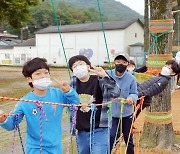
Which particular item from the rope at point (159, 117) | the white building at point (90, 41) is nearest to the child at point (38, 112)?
the rope at point (159, 117)

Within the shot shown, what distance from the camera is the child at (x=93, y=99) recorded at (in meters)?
3.04

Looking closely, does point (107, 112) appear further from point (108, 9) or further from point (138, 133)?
point (108, 9)

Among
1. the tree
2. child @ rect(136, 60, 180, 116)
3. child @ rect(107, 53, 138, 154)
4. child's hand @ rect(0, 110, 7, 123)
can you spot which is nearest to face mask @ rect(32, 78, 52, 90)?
child's hand @ rect(0, 110, 7, 123)

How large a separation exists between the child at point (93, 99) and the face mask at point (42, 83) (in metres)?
0.61

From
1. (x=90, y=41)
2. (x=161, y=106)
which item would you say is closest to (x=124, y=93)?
(x=161, y=106)

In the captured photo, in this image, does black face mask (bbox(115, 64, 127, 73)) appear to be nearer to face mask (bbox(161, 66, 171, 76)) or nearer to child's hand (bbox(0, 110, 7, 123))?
face mask (bbox(161, 66, 171, 76))

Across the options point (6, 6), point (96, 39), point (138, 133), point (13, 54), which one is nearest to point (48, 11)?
point (13, 54)

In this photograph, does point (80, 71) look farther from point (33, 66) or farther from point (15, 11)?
point (15, 11)

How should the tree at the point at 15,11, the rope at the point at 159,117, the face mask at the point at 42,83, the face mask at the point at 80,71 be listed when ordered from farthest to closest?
the tree at the point at 15,11 < the rope at the point at 159,117 < the face mask at the point at 80,71 < the face mask at the point at 42,83

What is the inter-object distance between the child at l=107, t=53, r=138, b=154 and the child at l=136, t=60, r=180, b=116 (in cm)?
25

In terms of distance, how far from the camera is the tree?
17758 mm

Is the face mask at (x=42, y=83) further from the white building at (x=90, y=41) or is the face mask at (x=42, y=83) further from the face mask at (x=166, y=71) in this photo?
the white building at (x=90, y=41)

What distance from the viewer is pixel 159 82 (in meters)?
3.88

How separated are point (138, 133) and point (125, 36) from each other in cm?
2819
